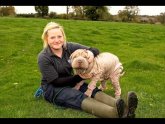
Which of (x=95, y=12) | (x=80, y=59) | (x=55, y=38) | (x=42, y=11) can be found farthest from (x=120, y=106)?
(x=95, y=12)

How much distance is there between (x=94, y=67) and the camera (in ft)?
28.3

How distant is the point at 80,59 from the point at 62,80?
703 mm

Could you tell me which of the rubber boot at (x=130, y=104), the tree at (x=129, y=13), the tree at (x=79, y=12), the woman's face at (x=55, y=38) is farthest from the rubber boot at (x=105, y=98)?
the tree at (x=129, y=13)

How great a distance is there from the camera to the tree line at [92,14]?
4898 centimetres

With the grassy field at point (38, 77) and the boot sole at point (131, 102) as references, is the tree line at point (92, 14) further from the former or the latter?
the boot sole at point (131, 102)

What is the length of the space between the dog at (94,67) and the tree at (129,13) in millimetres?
48188

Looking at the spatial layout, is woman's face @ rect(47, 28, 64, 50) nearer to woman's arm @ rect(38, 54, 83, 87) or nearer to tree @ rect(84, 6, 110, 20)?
woman's arm @ rect(38, 54, 83, 87)

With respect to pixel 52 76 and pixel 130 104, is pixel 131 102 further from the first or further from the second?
pixel 52 76

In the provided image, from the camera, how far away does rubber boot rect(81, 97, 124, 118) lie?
291 inches

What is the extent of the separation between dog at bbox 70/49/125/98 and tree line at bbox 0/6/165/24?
125 feet
